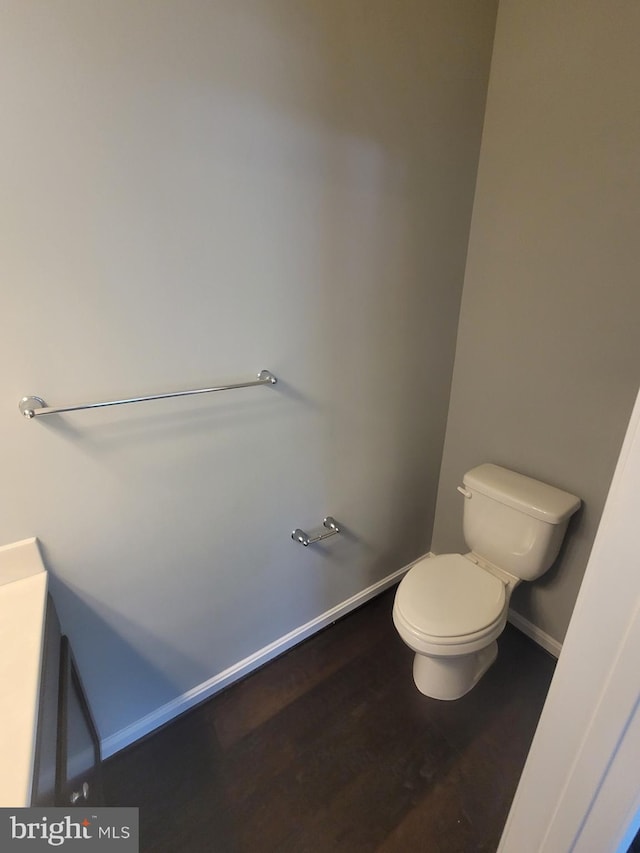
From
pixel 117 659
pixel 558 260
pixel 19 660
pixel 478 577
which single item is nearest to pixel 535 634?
pixel 478 577

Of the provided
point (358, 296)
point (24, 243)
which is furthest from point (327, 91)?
point (24, 243)

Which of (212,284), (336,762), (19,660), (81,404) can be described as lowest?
(336,762)

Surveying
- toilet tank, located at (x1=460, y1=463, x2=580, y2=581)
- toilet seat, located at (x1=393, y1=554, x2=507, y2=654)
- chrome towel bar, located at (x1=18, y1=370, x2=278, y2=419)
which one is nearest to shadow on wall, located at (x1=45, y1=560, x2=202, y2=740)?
chrome towel bar, located at (x1=18, y1=370, x2=278, y2=419)

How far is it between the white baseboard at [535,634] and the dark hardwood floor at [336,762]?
75mm

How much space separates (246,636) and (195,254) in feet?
4.55

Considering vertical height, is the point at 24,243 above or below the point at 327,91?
below

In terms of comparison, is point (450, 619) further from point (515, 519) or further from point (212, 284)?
point (212, 284)

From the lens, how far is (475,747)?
1421 mm

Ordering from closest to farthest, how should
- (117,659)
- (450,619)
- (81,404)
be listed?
1. (81,404)
2. (117,659)
3. (450,619)

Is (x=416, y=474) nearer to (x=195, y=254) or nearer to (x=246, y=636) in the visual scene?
(x=246, y=636)

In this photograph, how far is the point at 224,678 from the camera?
1578 millimetres

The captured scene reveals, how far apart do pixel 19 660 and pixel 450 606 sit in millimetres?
1248

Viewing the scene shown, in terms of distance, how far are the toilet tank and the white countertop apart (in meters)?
1.48

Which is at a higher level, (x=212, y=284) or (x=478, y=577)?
(x=212, y=284)
